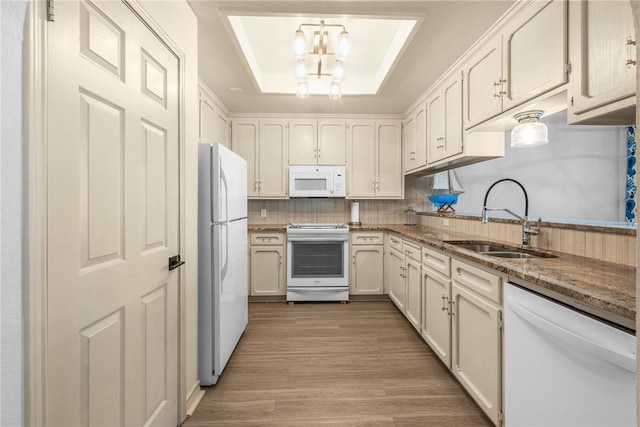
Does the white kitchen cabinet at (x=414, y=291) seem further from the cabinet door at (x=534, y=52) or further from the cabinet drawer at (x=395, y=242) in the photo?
the cabinet door at (x=534, y=52)

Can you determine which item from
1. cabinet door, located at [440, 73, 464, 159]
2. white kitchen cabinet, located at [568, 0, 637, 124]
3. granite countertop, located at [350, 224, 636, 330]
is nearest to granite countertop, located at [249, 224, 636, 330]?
granite countertop, located at [350, 224, 636, 330]

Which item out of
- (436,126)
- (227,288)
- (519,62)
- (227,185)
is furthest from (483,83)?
(227,288)

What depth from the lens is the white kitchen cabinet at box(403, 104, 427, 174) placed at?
3.08 meters

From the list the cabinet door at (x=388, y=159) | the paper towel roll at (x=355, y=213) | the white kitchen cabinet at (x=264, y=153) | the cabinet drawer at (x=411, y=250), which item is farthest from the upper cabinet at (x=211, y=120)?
the cabinet drawer at (x=411, y=250)

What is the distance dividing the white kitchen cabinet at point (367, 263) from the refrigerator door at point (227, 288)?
59.8 inches

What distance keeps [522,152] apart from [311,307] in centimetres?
282

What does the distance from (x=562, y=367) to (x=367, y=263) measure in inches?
100

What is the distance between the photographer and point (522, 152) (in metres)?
2.84

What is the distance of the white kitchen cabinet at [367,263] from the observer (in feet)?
11.4

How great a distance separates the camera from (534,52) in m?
1.54

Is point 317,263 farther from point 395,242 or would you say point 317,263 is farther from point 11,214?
point 11,214

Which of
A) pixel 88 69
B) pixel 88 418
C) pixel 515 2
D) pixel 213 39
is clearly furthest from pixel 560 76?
pixel 88 418

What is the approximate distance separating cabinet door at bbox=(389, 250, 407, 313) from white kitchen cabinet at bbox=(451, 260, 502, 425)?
1.06m

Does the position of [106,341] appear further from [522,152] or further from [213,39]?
[522,152]
